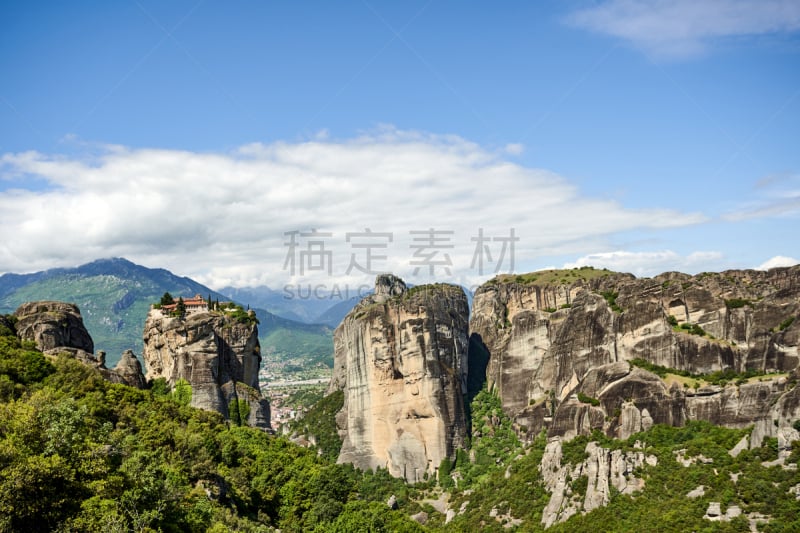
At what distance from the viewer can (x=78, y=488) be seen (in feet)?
84.2

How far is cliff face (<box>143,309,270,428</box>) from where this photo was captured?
63.7m

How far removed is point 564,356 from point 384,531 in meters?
40.4

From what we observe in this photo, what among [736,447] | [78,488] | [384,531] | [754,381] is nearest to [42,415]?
[78,488]

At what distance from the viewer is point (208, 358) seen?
64.2 meters

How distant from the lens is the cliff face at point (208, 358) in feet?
209

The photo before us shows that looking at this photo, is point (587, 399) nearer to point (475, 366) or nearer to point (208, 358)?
point (475, 366)

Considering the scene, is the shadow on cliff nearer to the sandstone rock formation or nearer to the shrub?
the shrub

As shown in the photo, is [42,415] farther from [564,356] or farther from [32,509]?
[564,356]

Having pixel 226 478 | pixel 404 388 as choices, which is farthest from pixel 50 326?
pixel 404 388

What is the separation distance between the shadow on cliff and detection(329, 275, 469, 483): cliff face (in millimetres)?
4740

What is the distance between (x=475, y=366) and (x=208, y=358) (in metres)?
45.6

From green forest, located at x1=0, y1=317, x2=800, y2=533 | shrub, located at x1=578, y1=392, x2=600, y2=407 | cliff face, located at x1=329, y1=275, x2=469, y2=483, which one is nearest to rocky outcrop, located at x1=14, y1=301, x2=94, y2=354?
green forest, located at x1=0, y1=317, x2=800, y2=533

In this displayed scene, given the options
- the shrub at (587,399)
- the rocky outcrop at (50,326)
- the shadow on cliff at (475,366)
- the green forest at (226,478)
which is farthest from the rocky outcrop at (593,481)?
the rocky outcrop at (50,326)

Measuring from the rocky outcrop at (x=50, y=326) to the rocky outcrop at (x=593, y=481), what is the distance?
42889 mm
